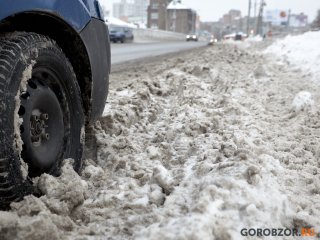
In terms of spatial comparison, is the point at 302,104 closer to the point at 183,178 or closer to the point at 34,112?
the point at 183,178

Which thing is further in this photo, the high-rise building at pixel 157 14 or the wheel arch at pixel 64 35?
the high-rise building at pixel 157 14

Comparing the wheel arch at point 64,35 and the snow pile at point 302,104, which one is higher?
the wheel arch at point 64,35

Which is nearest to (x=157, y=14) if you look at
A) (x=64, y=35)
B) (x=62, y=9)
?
(x=64, y=35)

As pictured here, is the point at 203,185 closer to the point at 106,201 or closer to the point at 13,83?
the point at 106,201

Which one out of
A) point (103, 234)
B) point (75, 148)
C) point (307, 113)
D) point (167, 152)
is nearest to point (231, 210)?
point (103, 234)

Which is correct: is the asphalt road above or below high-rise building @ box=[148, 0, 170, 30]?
below

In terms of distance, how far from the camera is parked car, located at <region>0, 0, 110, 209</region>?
2119 mm

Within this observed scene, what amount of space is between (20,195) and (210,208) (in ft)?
3.27

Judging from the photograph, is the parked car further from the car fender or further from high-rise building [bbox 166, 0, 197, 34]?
high-rise building [bbox 166, 0, 197, 34]

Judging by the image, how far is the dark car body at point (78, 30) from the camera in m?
2.40

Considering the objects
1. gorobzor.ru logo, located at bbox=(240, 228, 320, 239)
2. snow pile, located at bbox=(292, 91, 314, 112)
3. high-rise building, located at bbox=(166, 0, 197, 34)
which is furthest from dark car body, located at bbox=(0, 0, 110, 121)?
high-rise building, located at bbox=(166, 0, 197, 34)

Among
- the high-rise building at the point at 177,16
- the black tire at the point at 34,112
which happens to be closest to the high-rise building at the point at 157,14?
the high-rise building at the point at 177,16

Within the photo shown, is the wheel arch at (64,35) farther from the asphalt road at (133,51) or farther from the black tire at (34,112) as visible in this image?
the asphalt road at (133,51)

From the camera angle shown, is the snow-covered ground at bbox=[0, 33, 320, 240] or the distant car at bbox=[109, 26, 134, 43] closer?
the snow-covered ground at bbox=[0, 33, 320, 240]
